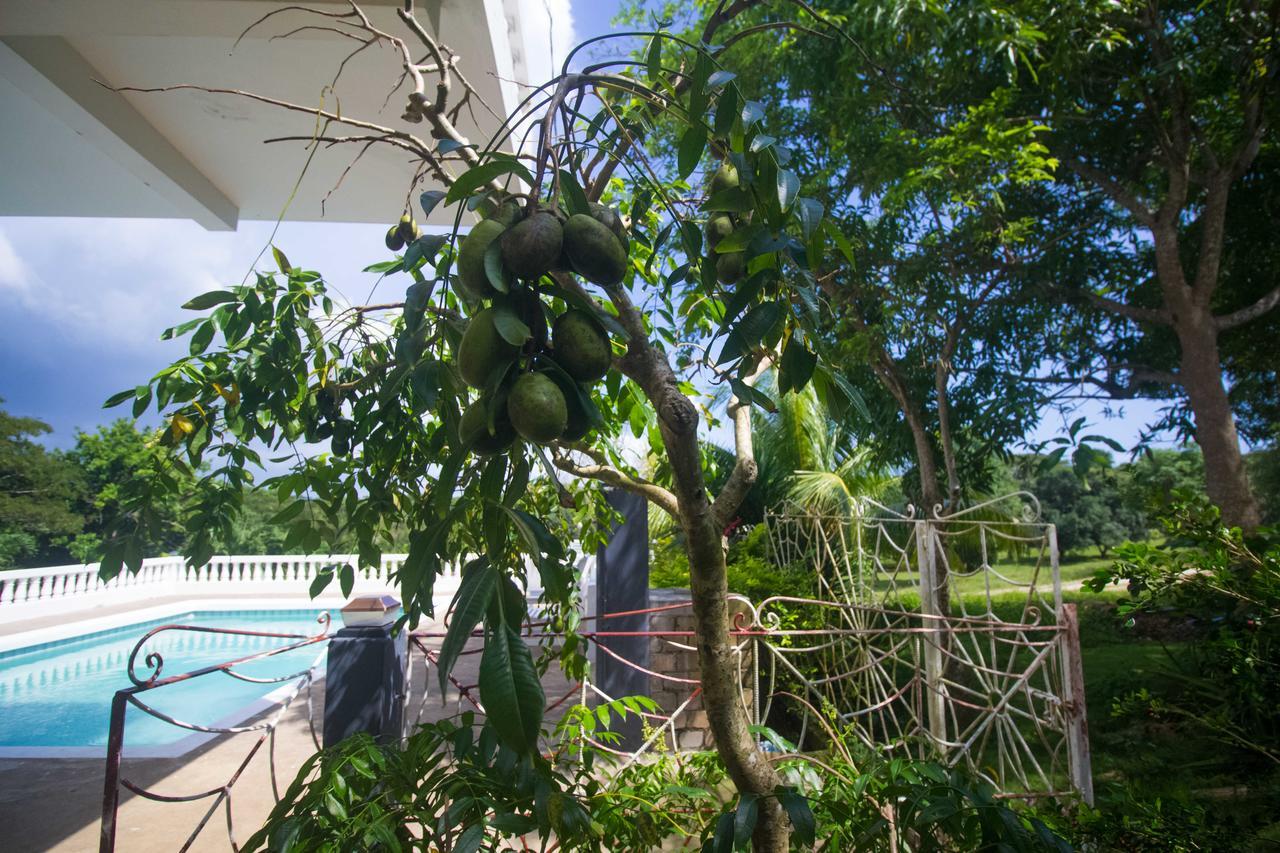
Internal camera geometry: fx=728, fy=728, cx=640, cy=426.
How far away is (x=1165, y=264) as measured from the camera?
470 cm

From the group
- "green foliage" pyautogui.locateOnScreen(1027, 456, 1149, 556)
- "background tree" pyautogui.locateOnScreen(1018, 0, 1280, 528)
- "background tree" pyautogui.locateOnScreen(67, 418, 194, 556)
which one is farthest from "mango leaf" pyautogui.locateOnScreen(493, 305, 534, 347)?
"green foliage" pyautogui.locateOnScreen(1027, 456, 1149, 556)

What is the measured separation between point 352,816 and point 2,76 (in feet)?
10.7

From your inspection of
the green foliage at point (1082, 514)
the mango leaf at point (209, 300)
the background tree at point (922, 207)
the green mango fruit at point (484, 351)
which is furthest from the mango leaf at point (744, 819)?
the green foliage at point (1082, 514)

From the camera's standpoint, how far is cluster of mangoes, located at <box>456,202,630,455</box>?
2.35 ft

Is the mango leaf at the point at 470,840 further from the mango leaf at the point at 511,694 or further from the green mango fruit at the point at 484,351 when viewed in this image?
the green mango fruit at the point at 484,351

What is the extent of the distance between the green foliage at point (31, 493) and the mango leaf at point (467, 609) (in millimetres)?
13460

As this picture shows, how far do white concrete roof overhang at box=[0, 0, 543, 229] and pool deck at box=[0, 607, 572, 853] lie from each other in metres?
2.33

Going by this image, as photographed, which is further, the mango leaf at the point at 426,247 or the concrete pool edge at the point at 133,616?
the concrete pool edge at the point at 133,616

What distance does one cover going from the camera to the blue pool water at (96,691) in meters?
7.35

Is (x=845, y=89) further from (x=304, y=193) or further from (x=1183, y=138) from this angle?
(x=304, y=193)

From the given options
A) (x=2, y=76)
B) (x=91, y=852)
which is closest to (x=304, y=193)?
(x=2, y=76)

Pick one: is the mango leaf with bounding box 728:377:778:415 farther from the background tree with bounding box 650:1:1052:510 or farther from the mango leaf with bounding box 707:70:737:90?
the background tree with bounding box 650:1:1052:510

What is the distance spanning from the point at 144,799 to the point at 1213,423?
6077 mm

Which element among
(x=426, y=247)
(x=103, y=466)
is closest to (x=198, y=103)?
(x=426, y=247)
